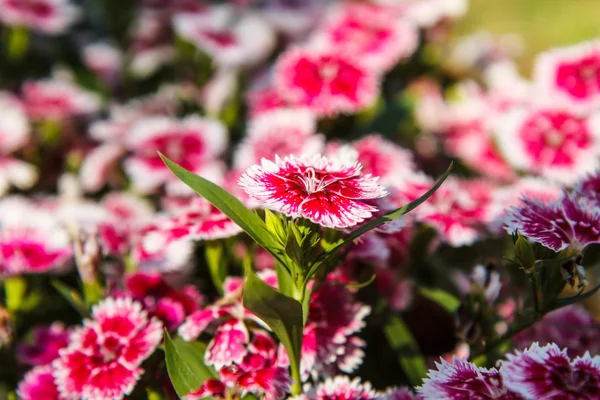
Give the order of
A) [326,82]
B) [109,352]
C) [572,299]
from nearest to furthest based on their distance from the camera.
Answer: [572,299], [109,352], [326,82]

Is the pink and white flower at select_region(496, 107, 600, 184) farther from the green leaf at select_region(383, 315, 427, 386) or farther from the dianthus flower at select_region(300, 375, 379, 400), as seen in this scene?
the dianthus flower at select_region(300, 375, 379, 400)

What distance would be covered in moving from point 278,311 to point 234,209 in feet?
0.50

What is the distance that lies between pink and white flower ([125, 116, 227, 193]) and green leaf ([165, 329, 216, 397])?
53 centimetres

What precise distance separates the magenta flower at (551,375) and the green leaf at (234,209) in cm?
34

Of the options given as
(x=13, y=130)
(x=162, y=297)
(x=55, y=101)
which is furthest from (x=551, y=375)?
(x=55, y=101)

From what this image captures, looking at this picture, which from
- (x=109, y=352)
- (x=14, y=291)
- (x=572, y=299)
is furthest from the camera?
(x=14, y=291)

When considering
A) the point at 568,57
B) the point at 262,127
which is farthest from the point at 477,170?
the point at 262,127

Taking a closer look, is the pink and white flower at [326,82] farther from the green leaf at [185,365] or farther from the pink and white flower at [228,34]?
the green leaf at [185,365]

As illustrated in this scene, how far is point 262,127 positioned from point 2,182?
2.24 ft

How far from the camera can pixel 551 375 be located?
730 millimetres

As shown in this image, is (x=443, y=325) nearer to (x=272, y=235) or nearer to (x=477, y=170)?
(x=477, y=170)

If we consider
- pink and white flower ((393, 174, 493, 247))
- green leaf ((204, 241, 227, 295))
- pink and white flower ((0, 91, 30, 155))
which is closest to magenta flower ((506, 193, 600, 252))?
pink and white flower ((393, 174, 493, 247))

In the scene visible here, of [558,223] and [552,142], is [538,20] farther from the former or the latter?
[558,223]

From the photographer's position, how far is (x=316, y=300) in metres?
1.01
